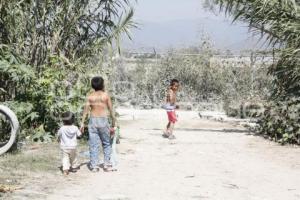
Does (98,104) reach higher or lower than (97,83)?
lower

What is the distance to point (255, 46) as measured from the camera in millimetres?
14945

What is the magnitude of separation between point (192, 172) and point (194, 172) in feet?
0.10

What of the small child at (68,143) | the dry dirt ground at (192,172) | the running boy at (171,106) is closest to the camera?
the dry dirt ground at (192,172)

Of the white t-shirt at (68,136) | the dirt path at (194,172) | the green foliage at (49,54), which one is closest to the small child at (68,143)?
the white t-shirt at (68,136)

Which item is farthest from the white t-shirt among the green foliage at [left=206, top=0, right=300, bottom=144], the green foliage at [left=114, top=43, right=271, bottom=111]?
the green foliage at [left=114, top=43, right=271, bottom=111]

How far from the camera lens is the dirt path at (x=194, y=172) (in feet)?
24.5

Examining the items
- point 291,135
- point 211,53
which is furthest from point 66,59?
point 211,53

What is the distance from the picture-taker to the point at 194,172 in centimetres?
899

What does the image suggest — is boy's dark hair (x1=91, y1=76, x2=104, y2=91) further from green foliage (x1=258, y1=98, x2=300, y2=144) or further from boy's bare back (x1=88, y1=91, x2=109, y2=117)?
green foliage (x1=258, y1=98, x2=300, y2=144)

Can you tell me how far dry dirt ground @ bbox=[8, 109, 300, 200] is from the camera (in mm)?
7438

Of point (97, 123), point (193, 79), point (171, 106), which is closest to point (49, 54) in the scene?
point (171, 106)

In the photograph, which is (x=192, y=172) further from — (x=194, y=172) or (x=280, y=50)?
(x=280, y=50)

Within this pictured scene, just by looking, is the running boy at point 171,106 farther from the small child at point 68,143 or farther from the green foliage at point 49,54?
the small child at point 68,143

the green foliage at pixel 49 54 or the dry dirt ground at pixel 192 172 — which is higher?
the green foliage at pixel 49 54
